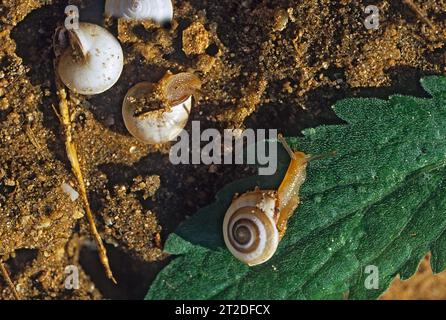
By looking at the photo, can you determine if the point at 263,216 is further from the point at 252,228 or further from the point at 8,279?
the point at 8,279

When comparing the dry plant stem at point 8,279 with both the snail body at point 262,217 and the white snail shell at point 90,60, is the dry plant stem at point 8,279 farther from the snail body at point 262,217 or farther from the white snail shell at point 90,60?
the snail body at point 262,217

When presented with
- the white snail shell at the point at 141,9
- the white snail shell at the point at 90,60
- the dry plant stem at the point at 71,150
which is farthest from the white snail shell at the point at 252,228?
the white snail shell at the point at 141,9

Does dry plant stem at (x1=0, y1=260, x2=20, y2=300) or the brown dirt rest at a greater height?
the brown dirt

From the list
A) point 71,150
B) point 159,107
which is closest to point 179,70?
point 159,107

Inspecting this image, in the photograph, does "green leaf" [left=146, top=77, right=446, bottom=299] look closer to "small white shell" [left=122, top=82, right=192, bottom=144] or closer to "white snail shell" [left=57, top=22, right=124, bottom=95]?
"small white shell" [left=122, top=82, right=192, bottom=144]

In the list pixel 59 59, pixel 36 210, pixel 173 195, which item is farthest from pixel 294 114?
pixel 36 210

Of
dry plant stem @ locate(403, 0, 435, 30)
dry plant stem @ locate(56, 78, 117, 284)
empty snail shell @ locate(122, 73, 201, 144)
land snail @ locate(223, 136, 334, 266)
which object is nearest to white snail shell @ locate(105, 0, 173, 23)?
empty snail shell @ locate(122, 73, 201, 144)
